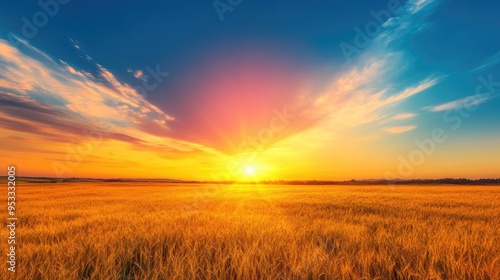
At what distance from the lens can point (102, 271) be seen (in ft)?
8.24

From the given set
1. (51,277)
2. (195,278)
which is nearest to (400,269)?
(195,278)

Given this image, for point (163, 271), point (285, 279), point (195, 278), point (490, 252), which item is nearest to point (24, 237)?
point (163, 271)

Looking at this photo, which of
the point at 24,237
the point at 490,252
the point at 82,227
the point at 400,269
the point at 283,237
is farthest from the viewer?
the point at 82,227

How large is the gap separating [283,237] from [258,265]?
4.57 feet

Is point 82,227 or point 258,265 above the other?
point 258,265

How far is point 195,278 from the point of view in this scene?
2328mm

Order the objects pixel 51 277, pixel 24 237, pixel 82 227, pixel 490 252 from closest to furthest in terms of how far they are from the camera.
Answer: pixel 51 277
pixel 490 252
pixel 24 237
pixel 82 227

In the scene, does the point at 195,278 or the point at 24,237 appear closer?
the point at 195,278

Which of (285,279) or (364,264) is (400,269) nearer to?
(364,264)

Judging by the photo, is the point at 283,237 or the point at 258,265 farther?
the point at 283,237

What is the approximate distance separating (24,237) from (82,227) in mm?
1081

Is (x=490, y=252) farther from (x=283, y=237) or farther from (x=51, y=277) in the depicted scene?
(x=51, y=277)

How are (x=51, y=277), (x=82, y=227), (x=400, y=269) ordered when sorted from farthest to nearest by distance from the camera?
(x=82, y=227) → (x=400, y=269) → (x=51, y=277)

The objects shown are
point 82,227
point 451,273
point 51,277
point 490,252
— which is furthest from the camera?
point 82,227
